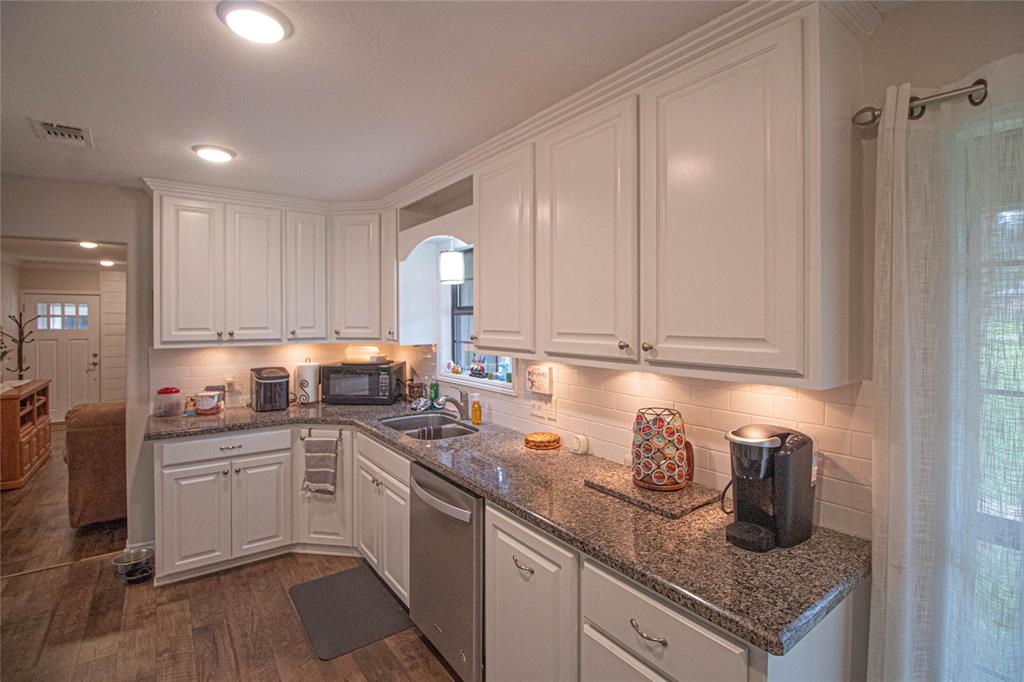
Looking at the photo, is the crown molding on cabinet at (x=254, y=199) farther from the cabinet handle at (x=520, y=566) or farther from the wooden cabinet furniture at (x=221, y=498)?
the cabinet handle at (x=520, y=566)

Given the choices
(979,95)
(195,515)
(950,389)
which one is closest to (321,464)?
(195,515)

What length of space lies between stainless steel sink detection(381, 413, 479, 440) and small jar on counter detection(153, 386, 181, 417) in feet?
4.71

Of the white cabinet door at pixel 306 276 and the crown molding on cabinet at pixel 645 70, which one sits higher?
the crown molding on cabinet at pixel 645 70

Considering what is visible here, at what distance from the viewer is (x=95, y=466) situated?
3.60 metres

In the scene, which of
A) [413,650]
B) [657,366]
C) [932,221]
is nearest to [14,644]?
[413,650]

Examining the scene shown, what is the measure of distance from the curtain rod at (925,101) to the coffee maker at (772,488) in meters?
0.90

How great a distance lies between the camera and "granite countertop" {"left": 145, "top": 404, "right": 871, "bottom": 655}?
107 cm

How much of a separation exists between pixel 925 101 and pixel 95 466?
198 inches

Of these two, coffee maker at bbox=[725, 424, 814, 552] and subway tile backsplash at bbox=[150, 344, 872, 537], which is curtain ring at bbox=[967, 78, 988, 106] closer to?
subway tile backsplash at bbox=[150, 344, 872, 537]

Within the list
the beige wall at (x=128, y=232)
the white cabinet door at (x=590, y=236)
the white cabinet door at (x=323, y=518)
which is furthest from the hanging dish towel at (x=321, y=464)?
the white cabinet door at (x=590, y=236)

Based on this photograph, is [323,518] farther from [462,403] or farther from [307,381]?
[462,403]

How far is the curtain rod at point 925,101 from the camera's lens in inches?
45.7

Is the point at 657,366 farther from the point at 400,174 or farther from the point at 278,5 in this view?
the point at 400,174

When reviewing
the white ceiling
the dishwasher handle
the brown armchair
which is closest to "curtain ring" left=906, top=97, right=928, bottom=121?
the white ceiling
